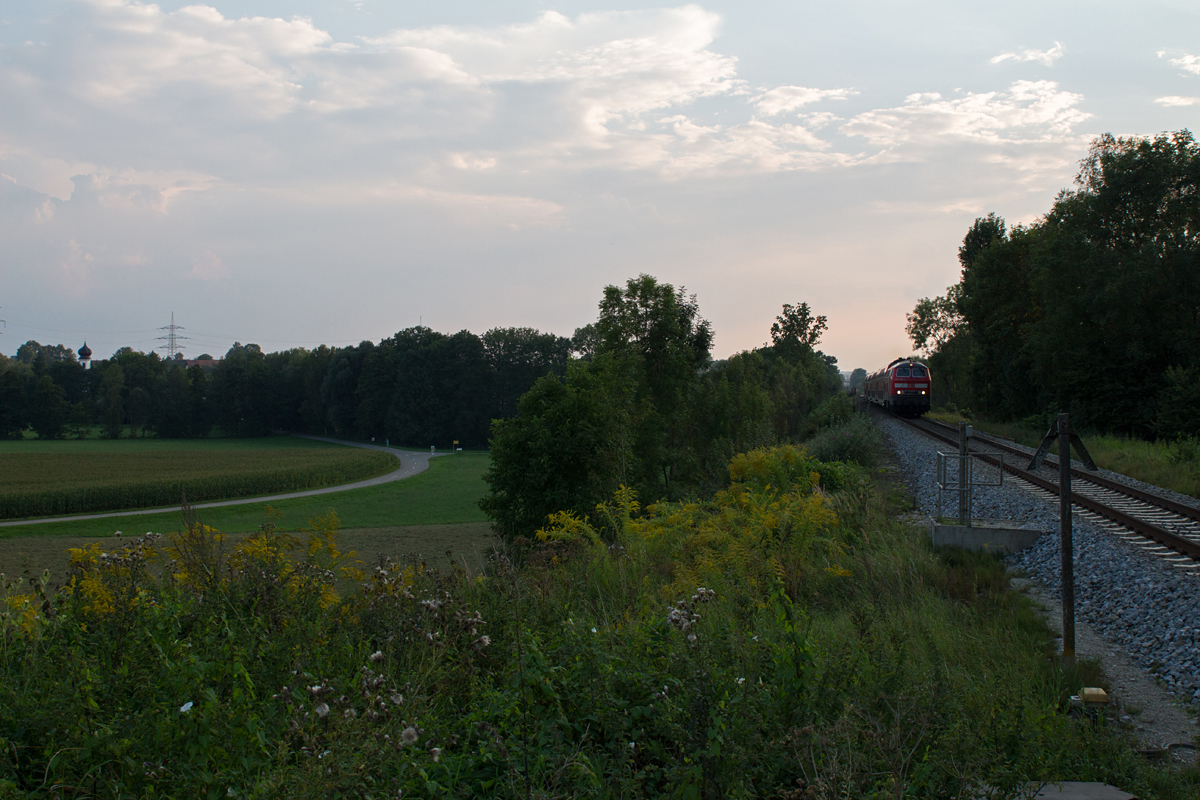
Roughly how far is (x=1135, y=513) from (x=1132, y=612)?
5.26 metres

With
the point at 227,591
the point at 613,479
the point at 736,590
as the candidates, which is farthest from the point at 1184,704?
the point at 613,479

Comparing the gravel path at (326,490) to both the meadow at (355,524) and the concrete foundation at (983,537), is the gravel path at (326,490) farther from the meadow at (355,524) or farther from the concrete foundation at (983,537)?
the concrete foundation at (983,537)

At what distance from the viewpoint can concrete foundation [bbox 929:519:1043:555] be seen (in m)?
9.86

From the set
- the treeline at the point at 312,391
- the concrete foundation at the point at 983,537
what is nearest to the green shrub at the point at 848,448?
the concrete foundation at the point at 983,537

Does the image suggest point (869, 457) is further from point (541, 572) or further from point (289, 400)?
point (289, 400)

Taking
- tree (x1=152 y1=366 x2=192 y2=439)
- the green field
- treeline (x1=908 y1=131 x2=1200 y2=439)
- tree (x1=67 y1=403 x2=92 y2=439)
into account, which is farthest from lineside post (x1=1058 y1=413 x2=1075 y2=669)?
tree (x1=152 y1=366 x2=192 y2=439)

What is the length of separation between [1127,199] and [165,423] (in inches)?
4736

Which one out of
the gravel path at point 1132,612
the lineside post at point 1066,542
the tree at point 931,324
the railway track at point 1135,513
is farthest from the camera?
the tree at point 931,324

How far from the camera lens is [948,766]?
322cm

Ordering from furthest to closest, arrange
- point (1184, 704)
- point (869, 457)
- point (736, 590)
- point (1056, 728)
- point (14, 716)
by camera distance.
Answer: point (869, 457) < point (736, 590) < point (1184, 704) < point (1056, 728) < point (14, 716)

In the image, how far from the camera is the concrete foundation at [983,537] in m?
9.86

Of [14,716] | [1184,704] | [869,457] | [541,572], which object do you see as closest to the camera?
[14,716]

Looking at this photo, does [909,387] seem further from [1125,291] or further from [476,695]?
[476,695]

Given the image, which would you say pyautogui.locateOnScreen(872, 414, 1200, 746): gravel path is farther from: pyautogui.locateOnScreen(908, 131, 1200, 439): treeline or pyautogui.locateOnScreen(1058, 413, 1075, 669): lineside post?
pyautogui.locateOnScreen(908, 131, 1200, 439): treeline
